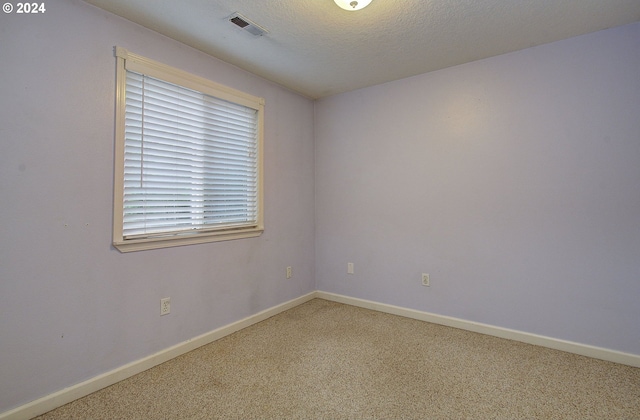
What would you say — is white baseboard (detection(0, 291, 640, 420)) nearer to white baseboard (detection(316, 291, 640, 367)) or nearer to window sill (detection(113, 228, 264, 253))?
white baseboard (detection(316, 291, 640, 367))

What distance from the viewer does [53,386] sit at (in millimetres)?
1698

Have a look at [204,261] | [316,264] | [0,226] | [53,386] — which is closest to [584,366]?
[316,264]

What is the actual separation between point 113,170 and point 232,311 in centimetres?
153

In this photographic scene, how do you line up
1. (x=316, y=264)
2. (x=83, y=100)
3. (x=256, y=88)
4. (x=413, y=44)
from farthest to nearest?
(x=316, y=264) < (x=256, y=88) < (x=413, y=44) < (x=83, y=100)

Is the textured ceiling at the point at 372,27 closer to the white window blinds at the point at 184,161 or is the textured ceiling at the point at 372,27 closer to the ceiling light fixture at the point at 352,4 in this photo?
the ceiling light fixture at the point at 352,4

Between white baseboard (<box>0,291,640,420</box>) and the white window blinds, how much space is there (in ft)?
3.01

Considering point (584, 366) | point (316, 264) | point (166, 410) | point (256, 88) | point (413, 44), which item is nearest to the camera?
point (166, 410)

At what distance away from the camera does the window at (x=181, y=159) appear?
203cm

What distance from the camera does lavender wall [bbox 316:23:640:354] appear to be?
2.16 metres

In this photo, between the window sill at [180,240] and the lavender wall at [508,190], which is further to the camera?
the lavender wall at [508,190]

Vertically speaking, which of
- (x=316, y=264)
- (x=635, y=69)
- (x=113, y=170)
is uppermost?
(x=635, y=69)

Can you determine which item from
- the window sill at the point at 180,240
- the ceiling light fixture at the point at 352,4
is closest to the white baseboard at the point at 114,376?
the window sill at the point at 180,240

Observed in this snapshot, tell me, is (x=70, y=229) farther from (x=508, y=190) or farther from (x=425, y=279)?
(x=508, y=190)

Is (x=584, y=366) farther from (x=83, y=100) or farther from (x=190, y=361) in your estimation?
(x=83, y=100)
